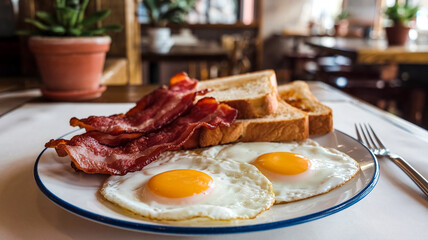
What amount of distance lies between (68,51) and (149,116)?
31.4 inches

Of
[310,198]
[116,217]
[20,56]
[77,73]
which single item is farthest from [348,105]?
[20,56]

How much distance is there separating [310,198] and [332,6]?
36.8 feet

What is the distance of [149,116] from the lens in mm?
974

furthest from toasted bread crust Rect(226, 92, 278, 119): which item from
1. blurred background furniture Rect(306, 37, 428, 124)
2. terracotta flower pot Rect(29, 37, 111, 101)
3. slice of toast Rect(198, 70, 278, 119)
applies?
blurred background furniture Rect(306, 37, 428, 124)

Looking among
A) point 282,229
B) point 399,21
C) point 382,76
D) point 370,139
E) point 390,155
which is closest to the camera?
point 282,229

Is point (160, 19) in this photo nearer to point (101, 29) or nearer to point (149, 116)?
point (101, 29)

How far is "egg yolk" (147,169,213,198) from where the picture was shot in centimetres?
63

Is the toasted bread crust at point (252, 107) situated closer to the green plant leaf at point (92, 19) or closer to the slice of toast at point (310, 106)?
the slice of toast at point (310, 106)

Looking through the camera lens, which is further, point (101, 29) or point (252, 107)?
point (101, 29)

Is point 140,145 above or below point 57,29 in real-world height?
below

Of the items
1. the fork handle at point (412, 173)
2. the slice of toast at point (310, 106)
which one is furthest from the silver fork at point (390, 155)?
the slice of toast at point (310, 106)

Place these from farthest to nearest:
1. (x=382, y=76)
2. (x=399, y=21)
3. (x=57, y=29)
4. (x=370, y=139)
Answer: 1. (x=382, y=76)
2. (x=399, y=21)
3. (x=57, y=29)
4. (x=370, y=139)

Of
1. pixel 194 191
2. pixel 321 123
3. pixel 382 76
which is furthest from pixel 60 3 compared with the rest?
pixel 382 76

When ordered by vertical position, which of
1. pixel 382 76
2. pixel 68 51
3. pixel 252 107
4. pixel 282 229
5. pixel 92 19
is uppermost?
pixel 92 19
